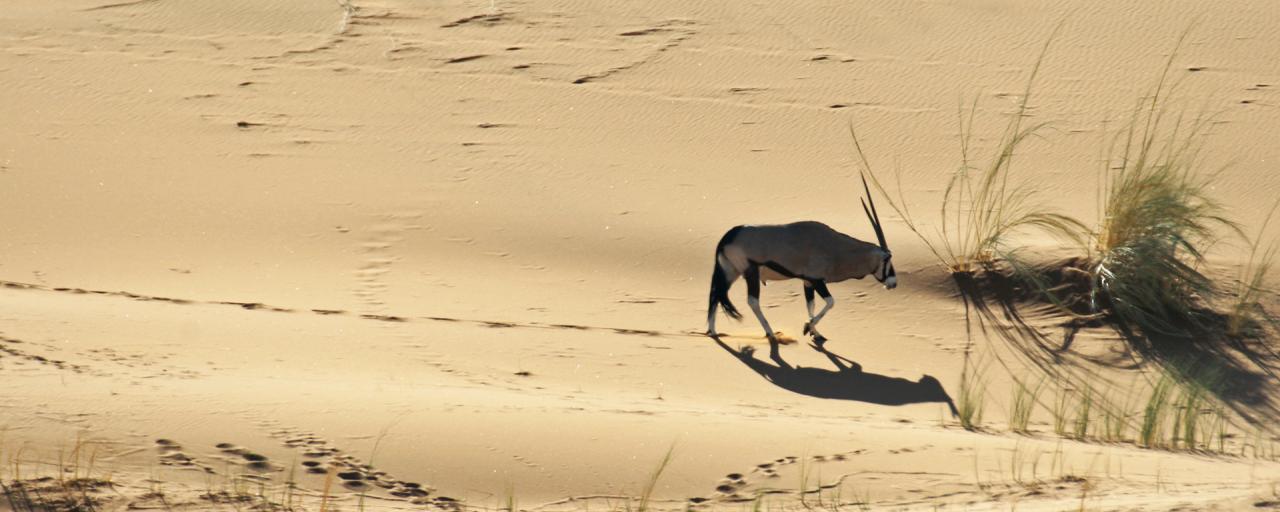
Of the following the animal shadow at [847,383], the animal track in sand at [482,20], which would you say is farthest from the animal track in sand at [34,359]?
the animal track in sand at [482,20]

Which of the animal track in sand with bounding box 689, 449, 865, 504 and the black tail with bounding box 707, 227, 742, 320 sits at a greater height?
the black tail with bounding box 707, 227, 742, 320

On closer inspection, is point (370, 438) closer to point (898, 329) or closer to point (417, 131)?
point (898, 329)

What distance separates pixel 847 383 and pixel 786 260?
0.95 m

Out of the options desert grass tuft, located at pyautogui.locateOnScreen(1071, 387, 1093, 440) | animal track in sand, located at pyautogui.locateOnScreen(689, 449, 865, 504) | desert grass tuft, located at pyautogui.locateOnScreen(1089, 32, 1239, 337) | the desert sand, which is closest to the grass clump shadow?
desert grass tuft, located at pyautogui.locateOnScreen(1089, 32, 1239, 337)

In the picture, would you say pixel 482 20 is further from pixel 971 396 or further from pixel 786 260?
pixel 971 396

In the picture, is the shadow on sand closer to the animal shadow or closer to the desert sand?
Answer: the desert sand

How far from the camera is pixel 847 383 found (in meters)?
7.99

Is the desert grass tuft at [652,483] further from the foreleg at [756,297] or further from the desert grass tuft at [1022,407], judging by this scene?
the foreleg at [756,297]

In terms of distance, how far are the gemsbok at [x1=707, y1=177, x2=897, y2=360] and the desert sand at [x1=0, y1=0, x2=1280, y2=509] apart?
243 mm

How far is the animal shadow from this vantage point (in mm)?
7719

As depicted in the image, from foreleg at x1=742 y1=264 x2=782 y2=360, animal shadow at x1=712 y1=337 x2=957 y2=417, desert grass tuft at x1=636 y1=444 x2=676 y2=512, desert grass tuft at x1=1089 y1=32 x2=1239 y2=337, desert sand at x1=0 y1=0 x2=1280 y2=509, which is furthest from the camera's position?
desert grass tuft at x1=1089 y1=32 x2=1239 y2=337

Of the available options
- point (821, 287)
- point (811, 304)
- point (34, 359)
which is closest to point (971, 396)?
point (821, 287)

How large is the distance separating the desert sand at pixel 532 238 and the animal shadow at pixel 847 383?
0.13ft

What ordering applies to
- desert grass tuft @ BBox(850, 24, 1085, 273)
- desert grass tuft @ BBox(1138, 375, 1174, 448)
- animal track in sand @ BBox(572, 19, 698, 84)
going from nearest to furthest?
desert grass tuft @ BBox(1138, 375, 1174, 448)
desert grass tuft @ BBox(850, 24, 1085, 273)
animal track in sand @ BBox(572, 19, 698, 84)
